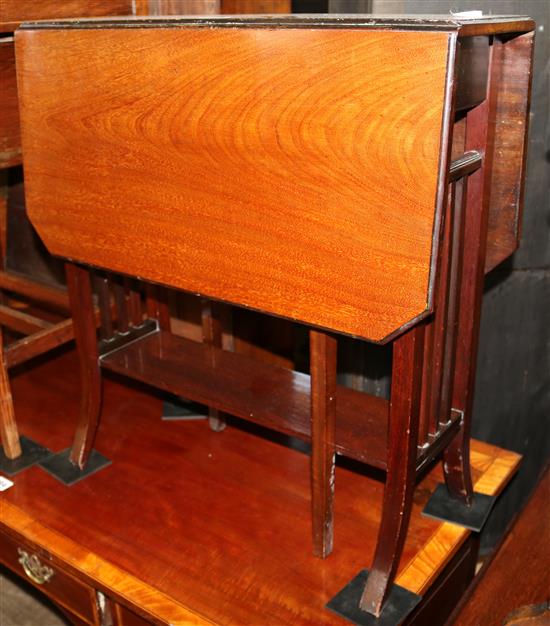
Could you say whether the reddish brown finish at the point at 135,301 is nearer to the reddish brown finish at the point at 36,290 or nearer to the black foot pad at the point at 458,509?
the reddish brown finish at the point at 36,290

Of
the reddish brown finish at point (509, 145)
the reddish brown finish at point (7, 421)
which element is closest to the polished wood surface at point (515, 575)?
the reddish brown finish at point (509, 145)

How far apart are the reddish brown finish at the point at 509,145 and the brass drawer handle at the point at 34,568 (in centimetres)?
109

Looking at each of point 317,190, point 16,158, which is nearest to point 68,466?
point 16,158

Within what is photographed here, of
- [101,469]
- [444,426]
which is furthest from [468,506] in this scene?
[101,469]

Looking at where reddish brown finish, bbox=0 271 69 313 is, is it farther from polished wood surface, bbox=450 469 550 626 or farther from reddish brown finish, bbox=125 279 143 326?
polished wood surface, bbox=450 469 550 626

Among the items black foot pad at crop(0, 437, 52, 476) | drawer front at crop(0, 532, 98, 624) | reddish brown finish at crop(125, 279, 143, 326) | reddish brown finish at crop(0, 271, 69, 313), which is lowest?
drawer front at crop(0, 532, 98, 624)

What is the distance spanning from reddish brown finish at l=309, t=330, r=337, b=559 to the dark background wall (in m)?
0.53

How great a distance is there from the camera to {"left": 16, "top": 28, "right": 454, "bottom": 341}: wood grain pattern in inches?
42.3

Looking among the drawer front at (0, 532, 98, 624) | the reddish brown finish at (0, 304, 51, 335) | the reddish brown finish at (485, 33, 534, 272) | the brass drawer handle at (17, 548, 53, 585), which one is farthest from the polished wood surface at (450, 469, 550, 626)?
the reddish brown finish at (0, 304, 51, 335)

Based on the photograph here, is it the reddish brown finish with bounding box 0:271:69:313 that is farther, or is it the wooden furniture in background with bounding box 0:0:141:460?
the reddish brown finish with bounding box 0:271:69:313

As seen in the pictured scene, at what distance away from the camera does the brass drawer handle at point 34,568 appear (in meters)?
1.65

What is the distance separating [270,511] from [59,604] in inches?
19.2

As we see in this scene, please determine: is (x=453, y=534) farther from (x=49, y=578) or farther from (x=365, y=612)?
(x=49, y=578)

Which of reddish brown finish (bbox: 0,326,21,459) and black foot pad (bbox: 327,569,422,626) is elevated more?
reddish brown finish (bbox: 0,326,21,459)
